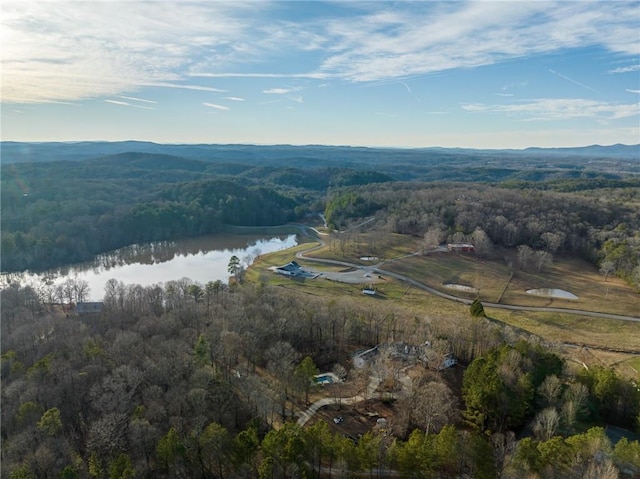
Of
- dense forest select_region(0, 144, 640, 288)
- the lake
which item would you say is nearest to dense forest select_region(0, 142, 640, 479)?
the lake

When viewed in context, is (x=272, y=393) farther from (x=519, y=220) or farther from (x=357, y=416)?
(x=519, y=220)

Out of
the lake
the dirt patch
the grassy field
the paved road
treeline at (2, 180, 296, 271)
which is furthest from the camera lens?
treeline at (2, 180, 296, 271)

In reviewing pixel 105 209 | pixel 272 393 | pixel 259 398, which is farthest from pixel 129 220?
pixel 259 398

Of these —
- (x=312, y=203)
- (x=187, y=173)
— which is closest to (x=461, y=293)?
(x=312, y=203)

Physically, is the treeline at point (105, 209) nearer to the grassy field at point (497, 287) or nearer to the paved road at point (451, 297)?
the grassy field at point (497, 287)

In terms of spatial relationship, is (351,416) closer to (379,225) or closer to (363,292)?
(363,292)

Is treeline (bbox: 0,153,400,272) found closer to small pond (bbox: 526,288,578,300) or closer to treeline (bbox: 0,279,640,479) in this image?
treeline (bbox: 0,279,640,479)

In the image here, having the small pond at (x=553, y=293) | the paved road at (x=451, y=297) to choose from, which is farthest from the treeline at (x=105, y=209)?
the small pond at (x=553, y=293)
